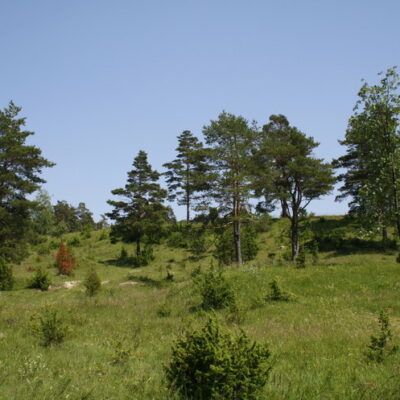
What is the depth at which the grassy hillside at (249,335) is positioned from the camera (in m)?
5.13

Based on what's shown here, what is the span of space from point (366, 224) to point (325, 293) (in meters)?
8.30

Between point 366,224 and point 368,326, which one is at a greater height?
point 366,224

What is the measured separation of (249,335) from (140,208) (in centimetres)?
3124

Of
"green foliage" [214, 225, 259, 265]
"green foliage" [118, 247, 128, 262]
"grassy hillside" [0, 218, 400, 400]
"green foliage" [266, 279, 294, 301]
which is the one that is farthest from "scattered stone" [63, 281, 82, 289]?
"green foliage" [266, 279, 294, 301]

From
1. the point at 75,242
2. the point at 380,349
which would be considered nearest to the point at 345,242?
the point at 380,349

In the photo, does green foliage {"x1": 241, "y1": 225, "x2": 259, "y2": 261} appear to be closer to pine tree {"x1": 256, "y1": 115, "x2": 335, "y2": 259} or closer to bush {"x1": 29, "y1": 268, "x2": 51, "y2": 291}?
pine tree {"x1": 256, "y1": 115, "x2": 335, "y2": 259}

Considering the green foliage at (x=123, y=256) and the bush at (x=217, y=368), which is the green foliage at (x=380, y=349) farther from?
the green foliage at (x=123, y=256)

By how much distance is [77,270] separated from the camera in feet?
106

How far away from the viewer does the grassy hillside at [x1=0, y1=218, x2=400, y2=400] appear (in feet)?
16.8

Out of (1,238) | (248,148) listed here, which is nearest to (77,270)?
(1,238)

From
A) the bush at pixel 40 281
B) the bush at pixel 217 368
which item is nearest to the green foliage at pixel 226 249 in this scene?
the bush at pixel 40 281

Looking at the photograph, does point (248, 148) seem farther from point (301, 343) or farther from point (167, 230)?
point (301, 343)

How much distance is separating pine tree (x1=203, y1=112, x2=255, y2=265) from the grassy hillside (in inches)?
352

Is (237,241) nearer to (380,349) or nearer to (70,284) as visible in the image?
(70,284)
